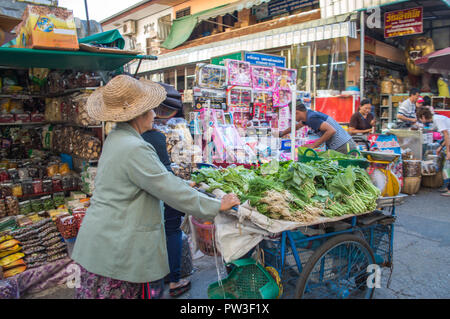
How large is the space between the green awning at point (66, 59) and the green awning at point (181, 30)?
11.6 meters

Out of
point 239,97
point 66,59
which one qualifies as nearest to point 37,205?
point 66,59

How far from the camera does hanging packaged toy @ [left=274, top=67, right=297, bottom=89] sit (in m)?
7.13

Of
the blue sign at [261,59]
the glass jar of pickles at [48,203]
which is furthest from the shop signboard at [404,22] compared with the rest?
the glass jar of pickles at [48,203]

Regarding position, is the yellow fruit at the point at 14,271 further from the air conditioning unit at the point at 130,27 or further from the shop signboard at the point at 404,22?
the air conditioning unit at the point at 130,27

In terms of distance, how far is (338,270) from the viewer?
107 inches

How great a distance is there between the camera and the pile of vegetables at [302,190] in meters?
2.41

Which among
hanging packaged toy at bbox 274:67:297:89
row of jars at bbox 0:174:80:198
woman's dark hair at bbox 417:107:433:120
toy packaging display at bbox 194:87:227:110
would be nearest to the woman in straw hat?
row of jars at bbox 0:174:80:198

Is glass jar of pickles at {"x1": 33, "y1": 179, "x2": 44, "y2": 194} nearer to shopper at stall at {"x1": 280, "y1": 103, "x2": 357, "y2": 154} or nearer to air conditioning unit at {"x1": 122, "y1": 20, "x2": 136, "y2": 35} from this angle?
shopper at stall at {"x1": 280, "y1": 103, "x2": 357, "y2": 154}

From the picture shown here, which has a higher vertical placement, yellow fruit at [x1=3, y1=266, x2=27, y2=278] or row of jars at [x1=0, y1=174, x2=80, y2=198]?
row of jars at [x1=0, y1=174, x2=80, y2=198]

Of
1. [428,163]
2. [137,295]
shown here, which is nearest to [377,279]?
[137,295]

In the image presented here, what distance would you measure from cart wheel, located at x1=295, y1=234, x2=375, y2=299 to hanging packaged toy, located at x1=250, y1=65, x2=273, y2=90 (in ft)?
15.0

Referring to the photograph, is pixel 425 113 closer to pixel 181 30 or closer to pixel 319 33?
pixel 319 33

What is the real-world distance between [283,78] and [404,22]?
18.4 feet
